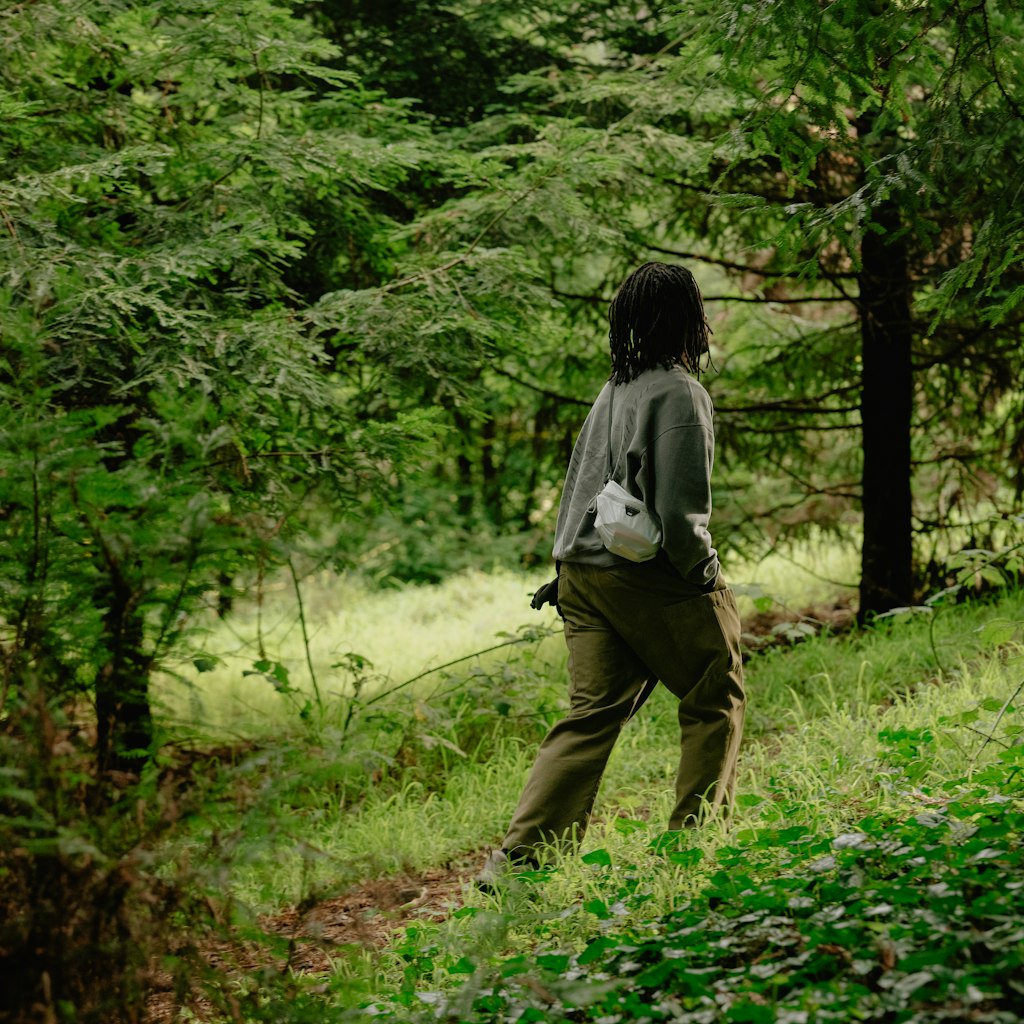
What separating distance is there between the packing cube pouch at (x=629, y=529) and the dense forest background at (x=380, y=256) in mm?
1025

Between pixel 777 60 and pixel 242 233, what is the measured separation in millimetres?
2438

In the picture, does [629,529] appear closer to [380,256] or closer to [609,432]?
[609,432]

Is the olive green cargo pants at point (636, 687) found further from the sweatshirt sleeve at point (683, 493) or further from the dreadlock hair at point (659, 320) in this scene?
the dreadlock hair at point (659, 320)

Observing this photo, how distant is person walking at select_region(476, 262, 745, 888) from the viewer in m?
3.45

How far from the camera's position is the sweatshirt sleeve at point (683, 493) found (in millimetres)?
3373

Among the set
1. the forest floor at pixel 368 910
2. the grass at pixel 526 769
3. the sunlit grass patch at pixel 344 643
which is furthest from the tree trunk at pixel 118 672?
the forest floor at pixel 368 910

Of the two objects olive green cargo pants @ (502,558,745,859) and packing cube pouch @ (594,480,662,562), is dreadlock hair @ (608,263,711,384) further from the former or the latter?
olive green cargo pants @ (502,558,745,859)

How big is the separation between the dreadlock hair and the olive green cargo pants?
736 millimetres

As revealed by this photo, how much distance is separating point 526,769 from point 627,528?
2354mm

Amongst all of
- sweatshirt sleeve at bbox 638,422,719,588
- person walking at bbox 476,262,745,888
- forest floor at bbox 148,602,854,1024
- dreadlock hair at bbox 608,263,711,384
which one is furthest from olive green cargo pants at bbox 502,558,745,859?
dreadlock hair at bbox 608,263,711,384

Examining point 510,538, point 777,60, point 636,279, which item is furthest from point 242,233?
point 510,538

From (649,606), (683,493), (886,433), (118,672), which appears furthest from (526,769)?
(886,433)

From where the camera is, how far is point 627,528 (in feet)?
11.2

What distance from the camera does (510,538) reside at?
1587cm
